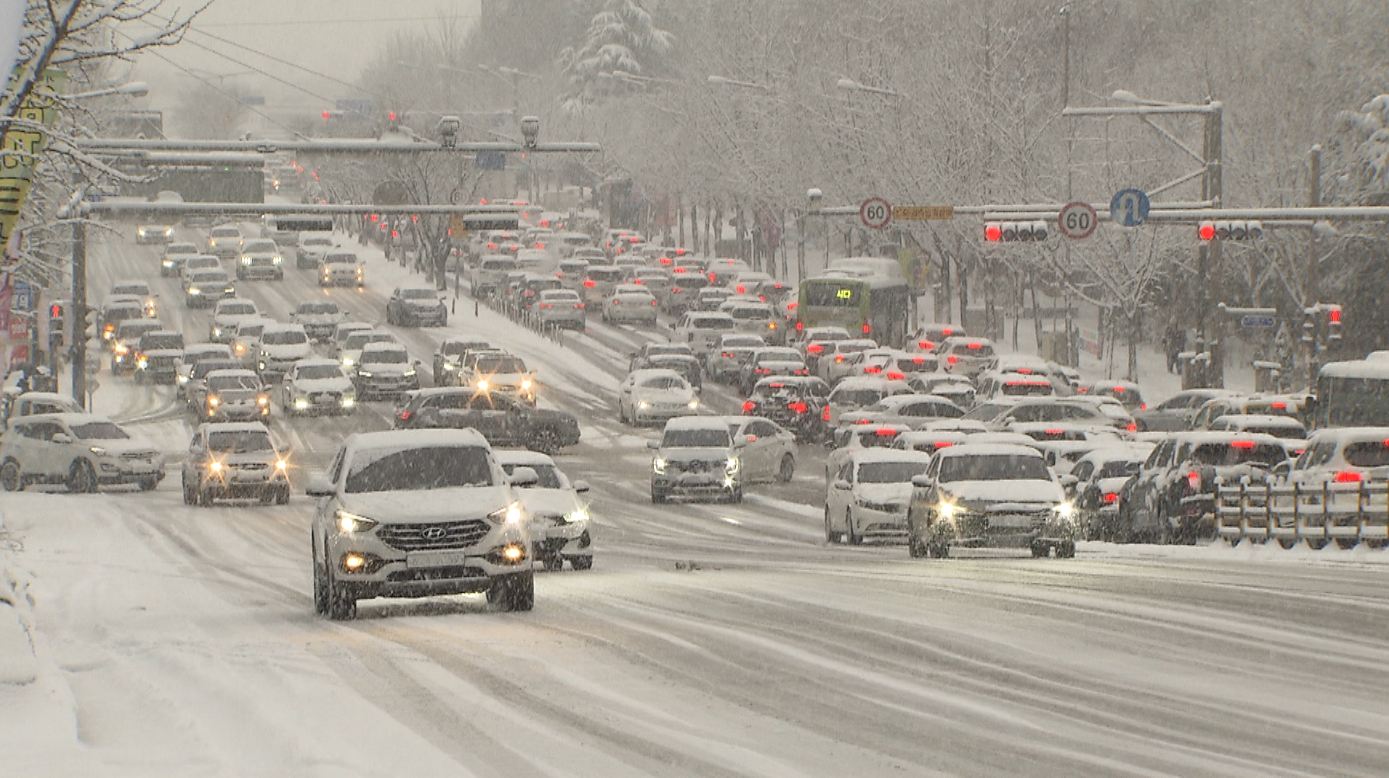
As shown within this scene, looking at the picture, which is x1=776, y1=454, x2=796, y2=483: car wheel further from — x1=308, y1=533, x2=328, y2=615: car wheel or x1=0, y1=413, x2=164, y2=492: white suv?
x1=308, y1=533, x2=328, y2=615: car wheel

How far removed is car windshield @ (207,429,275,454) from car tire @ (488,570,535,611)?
2369cm

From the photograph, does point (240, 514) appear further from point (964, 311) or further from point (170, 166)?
point (964, 311)

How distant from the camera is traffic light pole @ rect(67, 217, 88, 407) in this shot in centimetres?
5460

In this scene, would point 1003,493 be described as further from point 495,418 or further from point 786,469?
point 495,418

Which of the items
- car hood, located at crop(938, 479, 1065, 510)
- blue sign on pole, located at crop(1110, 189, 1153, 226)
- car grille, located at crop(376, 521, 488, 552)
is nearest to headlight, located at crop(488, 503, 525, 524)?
car grille, located at crop(376, 521, 488, 552)

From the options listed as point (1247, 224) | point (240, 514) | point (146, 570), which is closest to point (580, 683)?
point (146, 570)

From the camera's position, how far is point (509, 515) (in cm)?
1961

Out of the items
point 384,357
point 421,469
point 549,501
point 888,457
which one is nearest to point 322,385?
point 384,357

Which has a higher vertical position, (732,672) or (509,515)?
(509,515)

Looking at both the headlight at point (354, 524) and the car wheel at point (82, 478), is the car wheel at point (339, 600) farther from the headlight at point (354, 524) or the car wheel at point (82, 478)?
the car wheel at point (82, 478)

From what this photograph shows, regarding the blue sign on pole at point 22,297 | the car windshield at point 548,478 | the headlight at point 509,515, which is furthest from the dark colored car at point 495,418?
the headlight at point 509,515

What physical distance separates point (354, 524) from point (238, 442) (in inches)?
948

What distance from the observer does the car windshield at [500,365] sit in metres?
62.1

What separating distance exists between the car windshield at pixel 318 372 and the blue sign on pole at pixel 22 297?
33.7ft
